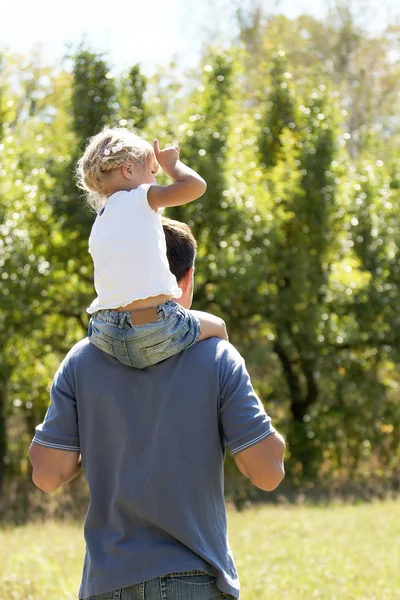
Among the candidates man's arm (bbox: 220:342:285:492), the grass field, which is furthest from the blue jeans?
the grass field

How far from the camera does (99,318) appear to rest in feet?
8.07

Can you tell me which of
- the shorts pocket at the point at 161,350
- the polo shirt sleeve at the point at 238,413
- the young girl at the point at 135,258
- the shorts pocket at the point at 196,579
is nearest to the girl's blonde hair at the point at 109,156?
the young girl at the point at 135,258

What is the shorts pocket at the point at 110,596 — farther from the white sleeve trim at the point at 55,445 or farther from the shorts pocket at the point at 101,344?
the shorts pocket at the point at 101,344

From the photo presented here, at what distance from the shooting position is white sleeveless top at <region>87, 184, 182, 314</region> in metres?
2.40

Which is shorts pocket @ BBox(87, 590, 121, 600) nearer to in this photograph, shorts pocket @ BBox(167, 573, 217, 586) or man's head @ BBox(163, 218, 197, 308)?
shorts pocket @ BBox(167, 573, 217, 586)

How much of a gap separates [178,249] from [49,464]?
684 millimetres

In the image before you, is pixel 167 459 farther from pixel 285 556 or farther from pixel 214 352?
pixel 285 556

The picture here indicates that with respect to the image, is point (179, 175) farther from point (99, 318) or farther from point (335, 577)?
point (335, 577)

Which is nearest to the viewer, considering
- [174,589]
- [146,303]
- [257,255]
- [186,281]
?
[174,589]

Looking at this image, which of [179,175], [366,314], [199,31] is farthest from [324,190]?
[199,31]

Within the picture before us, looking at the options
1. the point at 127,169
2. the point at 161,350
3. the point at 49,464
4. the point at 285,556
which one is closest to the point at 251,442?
the point at 161,350

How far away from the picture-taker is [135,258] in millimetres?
2416

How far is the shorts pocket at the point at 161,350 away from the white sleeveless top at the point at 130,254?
0.14m

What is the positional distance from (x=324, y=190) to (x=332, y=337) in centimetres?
265
